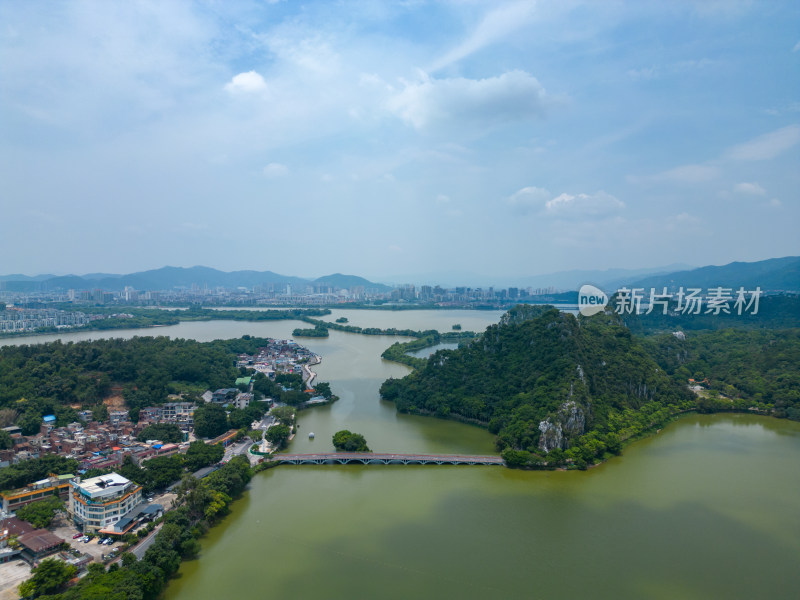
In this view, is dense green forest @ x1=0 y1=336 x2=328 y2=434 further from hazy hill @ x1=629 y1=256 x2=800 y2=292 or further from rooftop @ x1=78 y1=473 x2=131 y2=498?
hazy hill @ x1=629 y1=256 x2=800 y2=292

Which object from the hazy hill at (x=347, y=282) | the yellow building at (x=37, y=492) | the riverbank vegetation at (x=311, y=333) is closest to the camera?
the yellow building at (x=37, y=492)

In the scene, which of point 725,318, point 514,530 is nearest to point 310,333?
point 514,530

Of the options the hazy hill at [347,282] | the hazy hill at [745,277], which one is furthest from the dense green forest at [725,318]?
the hazy hill at [347,282]

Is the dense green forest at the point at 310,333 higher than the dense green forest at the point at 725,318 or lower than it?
lower

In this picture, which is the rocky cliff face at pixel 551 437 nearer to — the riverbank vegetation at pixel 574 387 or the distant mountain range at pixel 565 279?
the riverbank vegetation at pixel 574 387

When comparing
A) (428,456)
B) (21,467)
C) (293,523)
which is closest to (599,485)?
(428,456)

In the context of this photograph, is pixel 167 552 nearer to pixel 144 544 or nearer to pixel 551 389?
pixel 144 544

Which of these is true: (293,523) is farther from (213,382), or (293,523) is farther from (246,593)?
(213,382)
